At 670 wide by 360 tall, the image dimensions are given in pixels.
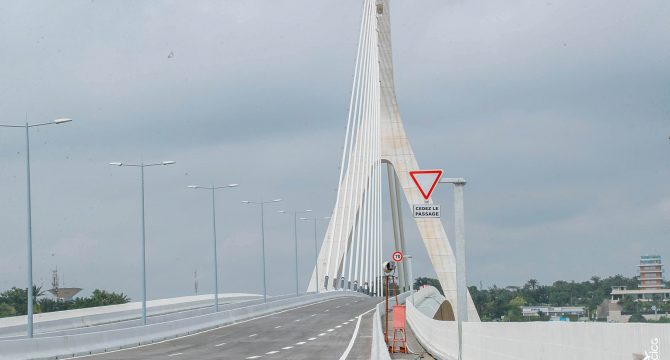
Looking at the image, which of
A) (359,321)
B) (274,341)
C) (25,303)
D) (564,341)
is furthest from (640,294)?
(25,303)

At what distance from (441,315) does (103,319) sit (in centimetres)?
3680

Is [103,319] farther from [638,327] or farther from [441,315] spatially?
[638,327]

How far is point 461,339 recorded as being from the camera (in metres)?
19.7

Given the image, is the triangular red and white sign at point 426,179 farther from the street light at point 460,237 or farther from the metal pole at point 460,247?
the metal pole at point 460,247

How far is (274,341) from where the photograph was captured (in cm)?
4219

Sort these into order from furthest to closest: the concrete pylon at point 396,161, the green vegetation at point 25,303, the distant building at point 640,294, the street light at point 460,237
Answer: the green vegetation at point 25,303
the concrete pylon at point 396,161
the street light at point 460,237
the distant building at point 640,294

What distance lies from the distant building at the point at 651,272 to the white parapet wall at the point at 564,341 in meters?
1.01

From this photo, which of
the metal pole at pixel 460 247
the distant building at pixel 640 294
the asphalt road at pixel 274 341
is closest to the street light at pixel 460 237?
the metal pole at pixel 460 247

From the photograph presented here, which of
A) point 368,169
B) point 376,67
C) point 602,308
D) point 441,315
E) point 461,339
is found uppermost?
point 376,67

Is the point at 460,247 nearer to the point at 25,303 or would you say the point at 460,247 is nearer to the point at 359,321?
the point at 359,321

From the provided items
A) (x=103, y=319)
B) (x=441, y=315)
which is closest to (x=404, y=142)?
(x=441, y=315)

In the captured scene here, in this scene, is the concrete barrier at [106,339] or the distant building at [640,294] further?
the concrete barrier at [106,339]

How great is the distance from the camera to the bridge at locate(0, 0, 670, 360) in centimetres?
1344

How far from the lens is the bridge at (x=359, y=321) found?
44.1 feet
